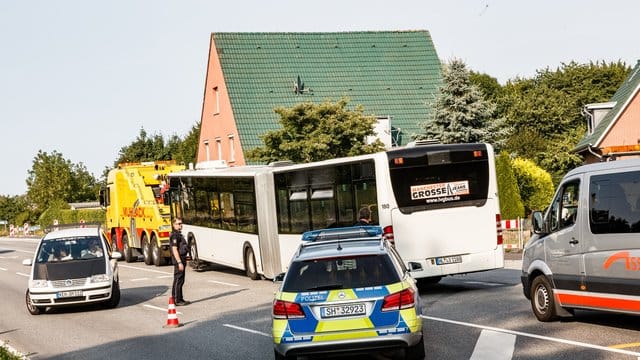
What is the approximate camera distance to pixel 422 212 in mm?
20094

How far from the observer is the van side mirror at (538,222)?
1509 cm

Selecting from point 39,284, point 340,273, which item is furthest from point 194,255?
point 340,273

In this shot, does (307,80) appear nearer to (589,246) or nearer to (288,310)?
(589,246)

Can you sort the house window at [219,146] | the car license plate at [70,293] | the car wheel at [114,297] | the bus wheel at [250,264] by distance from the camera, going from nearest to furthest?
the car license plate at [70,293] → the car wheel at [114,297] → the bus wheel at [250,264] → the house window at [219,146]

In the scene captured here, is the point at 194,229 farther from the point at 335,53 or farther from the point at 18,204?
the point at 18,204

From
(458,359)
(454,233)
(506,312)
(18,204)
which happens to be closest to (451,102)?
(454,233)

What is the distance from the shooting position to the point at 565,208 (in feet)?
48.1

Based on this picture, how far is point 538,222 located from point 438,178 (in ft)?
17.0

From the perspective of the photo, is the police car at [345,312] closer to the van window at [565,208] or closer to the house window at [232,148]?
the van window at [565,208]

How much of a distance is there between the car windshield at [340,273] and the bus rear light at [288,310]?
0.19m

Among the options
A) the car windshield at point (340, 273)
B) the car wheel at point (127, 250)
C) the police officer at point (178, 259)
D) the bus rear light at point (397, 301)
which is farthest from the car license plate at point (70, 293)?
the car wheel at point (127, 250)

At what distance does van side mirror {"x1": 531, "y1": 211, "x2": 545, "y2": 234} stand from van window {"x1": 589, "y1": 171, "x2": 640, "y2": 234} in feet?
4.56

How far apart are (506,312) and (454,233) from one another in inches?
151

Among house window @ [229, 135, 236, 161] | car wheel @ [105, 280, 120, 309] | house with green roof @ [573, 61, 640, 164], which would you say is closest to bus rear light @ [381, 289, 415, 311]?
car wheel @ [105, 280, 120, 309]
